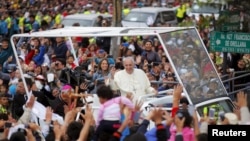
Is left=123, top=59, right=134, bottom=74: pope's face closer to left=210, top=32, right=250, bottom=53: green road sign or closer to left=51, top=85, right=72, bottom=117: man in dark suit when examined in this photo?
left=51, top=85, right=72, bottom=117: man in dark suit

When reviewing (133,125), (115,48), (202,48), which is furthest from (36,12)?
(133,125)

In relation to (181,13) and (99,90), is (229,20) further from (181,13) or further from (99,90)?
(181,13)

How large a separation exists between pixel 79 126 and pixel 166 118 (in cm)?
100

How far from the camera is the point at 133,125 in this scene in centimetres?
1120

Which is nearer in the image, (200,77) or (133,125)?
(133,125)

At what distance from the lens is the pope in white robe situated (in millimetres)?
14867

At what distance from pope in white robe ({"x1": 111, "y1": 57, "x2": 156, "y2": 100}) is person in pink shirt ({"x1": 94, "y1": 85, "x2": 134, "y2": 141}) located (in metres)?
3.32

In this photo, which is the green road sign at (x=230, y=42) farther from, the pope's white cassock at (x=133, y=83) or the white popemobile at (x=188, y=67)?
the pope's white cassock at (x=133, y=83)

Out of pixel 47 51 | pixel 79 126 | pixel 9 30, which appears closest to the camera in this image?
pixel 79 126

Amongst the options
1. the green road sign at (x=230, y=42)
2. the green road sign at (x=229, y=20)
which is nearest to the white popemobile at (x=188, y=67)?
the green road sign at (x=230, y=42)

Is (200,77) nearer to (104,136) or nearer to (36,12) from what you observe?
(104,136)

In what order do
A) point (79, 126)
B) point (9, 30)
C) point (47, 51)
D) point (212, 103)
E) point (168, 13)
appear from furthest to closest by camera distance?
point (168, 13) < point (9, 30) < point (47, 51) < point (212, 103) < point (79, 126)

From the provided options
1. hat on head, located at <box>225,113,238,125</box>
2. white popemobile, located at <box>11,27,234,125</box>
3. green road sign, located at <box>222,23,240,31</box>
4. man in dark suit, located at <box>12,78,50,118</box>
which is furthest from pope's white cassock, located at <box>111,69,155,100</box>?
hat on head, located at <box>225,113,238,125</box>

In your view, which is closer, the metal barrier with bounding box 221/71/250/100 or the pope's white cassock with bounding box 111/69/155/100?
the pope's white cassock with bounding box 111/69/155/100
